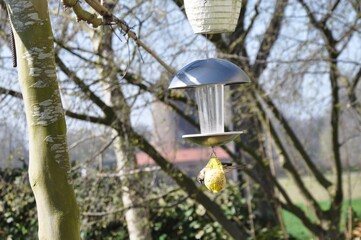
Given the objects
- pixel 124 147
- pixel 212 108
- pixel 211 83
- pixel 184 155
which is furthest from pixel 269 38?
pixel 211 83

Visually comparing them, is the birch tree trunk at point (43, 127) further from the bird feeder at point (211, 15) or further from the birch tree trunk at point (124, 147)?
the birch tree trunk at point (124, 147)

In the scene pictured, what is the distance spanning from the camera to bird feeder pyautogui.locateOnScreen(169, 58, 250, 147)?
8.62 ft

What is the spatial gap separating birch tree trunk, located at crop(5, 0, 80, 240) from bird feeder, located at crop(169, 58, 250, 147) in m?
0.54

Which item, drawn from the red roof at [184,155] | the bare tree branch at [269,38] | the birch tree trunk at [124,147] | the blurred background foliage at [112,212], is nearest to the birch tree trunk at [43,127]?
the birch tree trunk at [124,147]

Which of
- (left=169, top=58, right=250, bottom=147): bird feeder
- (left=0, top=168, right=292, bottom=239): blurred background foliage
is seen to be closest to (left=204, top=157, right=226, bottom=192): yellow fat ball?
(left=169, top=58, right=250, bottom=147): bird feeder

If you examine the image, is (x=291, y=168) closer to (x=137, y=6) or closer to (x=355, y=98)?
(x=355, y=98)

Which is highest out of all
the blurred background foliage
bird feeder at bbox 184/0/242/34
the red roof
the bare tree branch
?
the bare tree branch

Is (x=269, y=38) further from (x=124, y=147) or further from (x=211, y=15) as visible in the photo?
(x=211, y=15)

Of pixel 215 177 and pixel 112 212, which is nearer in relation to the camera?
pixel 215 177

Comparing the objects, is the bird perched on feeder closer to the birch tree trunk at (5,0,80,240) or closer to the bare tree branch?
the birch tree trunk at (5,0,80,240)

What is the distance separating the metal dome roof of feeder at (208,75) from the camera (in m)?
2.62

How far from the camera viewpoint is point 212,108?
2904 millimetres

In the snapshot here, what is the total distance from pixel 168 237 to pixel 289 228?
152cm

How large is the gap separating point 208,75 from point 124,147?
3609 millimetres
